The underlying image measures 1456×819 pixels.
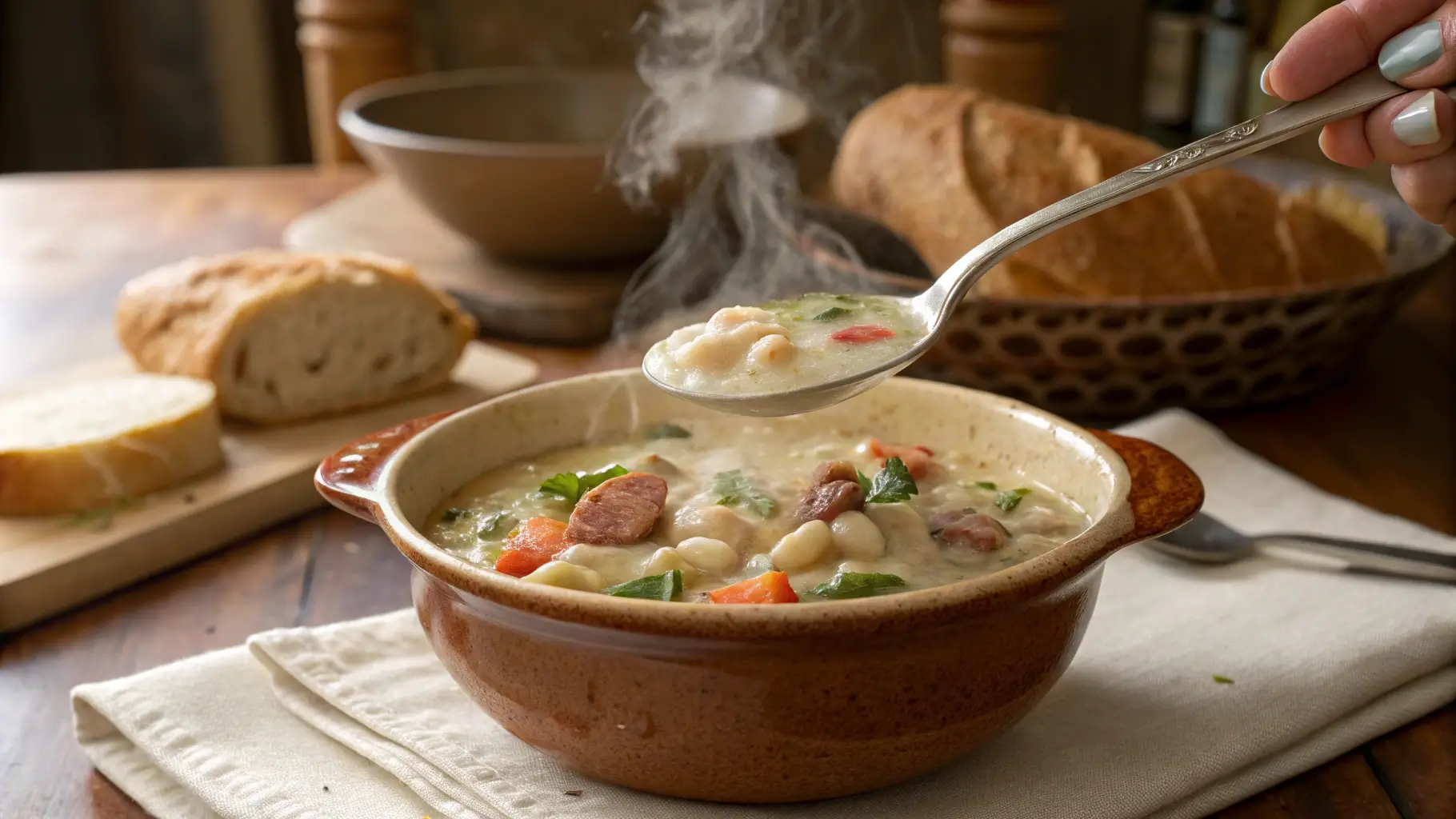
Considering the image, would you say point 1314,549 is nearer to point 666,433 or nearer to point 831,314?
point 831,314

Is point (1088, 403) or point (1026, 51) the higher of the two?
point (1026, 51)

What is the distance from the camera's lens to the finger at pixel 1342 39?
1584mm

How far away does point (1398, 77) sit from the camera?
1.54m

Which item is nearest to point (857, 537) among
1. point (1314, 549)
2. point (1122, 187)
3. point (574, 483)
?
point (574, 483)

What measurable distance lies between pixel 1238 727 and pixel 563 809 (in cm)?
71

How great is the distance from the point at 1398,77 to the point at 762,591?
905mm

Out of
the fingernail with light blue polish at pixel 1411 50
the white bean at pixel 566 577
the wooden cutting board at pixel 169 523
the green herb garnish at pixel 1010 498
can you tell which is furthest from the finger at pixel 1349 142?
the wooden cutting board at pixel 169 523

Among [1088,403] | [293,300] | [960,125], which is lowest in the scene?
[1088,403]

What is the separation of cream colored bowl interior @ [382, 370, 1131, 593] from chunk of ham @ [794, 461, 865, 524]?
233 mm

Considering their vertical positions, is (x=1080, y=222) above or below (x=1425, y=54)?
below

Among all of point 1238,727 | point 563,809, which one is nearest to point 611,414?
point 563,809

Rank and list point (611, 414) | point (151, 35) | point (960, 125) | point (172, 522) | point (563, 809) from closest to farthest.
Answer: point (563, 809) → point (611, 414) → point (172, 522) → point (960, 125) → point (151, 35)

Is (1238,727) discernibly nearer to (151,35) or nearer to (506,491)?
(506,491)

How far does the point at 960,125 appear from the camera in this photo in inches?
107
